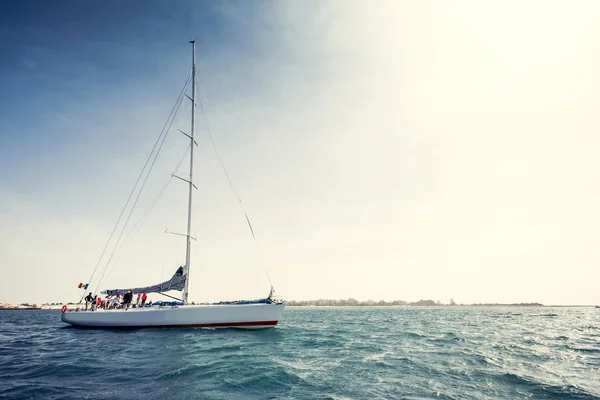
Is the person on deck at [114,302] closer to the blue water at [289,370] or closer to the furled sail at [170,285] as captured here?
the furled sail at [170,285]

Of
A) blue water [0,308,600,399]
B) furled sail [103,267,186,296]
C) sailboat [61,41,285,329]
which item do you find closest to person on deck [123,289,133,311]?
furled sail [103,267,186,296]

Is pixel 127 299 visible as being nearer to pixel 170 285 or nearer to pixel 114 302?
pixel 114 302

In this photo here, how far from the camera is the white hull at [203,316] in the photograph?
20.6m

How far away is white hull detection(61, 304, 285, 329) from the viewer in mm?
20641

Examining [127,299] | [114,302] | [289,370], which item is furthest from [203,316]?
[289,370]

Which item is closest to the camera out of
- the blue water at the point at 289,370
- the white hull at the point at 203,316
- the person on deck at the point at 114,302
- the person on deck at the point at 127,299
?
the blue water at the point at 289,370

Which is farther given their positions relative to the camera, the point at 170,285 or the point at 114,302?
the point at 114,302

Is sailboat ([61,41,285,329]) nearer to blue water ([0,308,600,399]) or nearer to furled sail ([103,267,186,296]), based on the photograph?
furled sail ([103,267,186,296])

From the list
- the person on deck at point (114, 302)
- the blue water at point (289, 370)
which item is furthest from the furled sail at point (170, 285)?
the blue water at point (289, 370)

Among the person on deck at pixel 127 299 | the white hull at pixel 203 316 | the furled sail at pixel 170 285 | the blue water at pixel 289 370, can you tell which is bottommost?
the blue water at pixel 289 370

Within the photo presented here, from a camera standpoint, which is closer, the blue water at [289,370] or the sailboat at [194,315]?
the blue water at [289,370]

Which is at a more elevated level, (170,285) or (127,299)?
(170,285)

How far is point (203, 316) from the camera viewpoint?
2066 cm

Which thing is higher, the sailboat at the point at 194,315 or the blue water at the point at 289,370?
the sailboat at the point at 194,315
